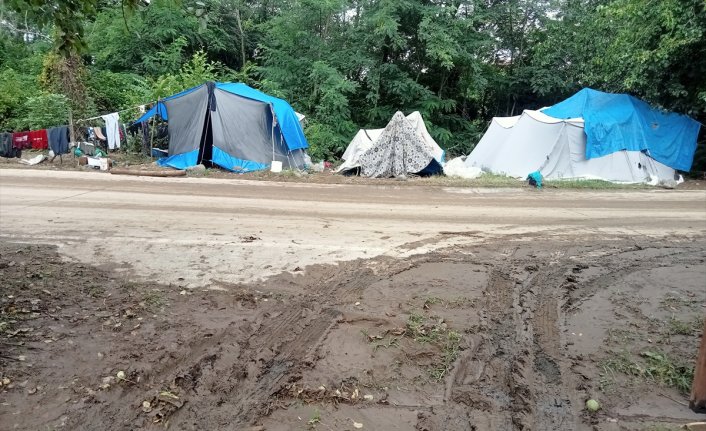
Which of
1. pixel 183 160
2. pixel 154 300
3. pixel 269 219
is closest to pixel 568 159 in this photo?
pixel 269 219

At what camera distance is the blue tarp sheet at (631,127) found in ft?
54.1

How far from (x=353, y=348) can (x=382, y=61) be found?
817 inches

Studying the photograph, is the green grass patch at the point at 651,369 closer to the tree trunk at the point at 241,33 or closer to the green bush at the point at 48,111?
the green bush at the point at 48,111

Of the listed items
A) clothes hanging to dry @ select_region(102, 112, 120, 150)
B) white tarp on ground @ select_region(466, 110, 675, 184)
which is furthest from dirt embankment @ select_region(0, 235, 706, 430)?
clothes hanging to dry @ select_region(102, 112, 120, 150)

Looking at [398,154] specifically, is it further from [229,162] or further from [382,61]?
[382,61]

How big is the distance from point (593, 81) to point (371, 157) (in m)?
10.3

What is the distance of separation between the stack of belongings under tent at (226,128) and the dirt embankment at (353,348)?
1032 centimetres

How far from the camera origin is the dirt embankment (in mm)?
3195

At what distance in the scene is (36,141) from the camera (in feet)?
56.7

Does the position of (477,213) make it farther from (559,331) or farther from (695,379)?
(695,379)

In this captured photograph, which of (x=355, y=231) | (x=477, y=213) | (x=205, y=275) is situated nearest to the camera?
(x=205, y=275)

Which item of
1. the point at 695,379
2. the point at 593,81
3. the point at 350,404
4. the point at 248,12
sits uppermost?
the point at 248,12

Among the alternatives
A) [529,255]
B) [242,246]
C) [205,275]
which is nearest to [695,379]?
[529,255]

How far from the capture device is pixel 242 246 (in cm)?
676
